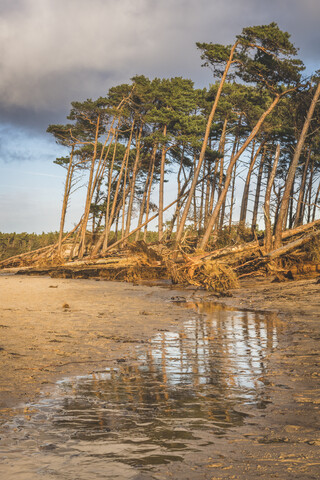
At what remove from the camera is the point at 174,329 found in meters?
6.35

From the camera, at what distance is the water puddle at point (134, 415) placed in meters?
1.93

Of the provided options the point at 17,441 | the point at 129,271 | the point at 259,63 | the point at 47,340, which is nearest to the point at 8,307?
the point at 47,340

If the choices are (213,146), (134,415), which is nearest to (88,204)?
(213,146)

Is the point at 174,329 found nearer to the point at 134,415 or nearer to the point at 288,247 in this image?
the point at 134,415

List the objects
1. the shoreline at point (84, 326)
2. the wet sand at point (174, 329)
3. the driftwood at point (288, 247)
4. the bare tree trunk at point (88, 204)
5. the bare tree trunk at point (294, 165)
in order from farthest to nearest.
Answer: the bare tree trunk at point (88, 204)
the bare tree trunk at point (294, 165)
the driftwood at point (288, 247)
the shoreline at point (84, 326)
the wet sand at point (174, 329)

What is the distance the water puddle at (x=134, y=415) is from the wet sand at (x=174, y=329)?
122 mm

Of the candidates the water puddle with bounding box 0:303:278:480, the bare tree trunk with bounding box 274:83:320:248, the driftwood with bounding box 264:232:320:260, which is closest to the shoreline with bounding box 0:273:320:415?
the water puddle with bounding box 0:303:278:480

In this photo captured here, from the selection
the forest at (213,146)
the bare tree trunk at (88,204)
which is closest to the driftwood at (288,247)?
the forest at (213,146)

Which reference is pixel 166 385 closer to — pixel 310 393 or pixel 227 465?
pixel 310 393

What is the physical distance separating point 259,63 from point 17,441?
63.9 feet

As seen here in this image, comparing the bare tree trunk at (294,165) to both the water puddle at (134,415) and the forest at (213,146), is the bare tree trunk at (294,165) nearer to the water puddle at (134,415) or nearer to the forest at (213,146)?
the forest at (213,146)

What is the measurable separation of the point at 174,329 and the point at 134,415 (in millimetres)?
3780

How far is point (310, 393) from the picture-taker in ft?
9.88

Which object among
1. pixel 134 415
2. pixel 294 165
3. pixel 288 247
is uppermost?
pixel 294 165
